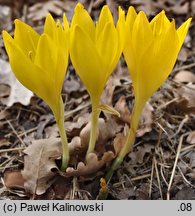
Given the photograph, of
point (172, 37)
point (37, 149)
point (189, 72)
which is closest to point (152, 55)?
point (172, 37)

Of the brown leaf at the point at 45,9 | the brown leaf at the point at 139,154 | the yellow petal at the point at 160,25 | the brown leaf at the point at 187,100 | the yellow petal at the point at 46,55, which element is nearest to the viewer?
the yellow petal at the point at 46,55

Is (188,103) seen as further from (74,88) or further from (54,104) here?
(54,104)

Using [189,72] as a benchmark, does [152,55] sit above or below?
below

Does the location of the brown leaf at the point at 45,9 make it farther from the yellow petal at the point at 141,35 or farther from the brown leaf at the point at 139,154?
the yellow petal at the point at 141,35

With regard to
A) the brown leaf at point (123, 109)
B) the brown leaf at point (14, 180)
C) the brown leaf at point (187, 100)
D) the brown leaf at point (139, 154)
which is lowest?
the brown leaf at point (14, 180)

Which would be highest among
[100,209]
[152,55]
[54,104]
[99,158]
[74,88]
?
[74,88]

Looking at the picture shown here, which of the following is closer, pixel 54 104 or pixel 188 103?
pixel 54 104

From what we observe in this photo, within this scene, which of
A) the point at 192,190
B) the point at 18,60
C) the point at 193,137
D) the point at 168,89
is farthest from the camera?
the point at 168,89

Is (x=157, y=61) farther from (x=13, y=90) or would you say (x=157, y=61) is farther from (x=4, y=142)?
(x=13, y=90)

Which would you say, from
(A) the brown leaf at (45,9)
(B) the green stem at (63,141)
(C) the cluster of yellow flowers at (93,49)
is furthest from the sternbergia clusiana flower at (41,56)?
(A) the brown leaf at (45,9)
